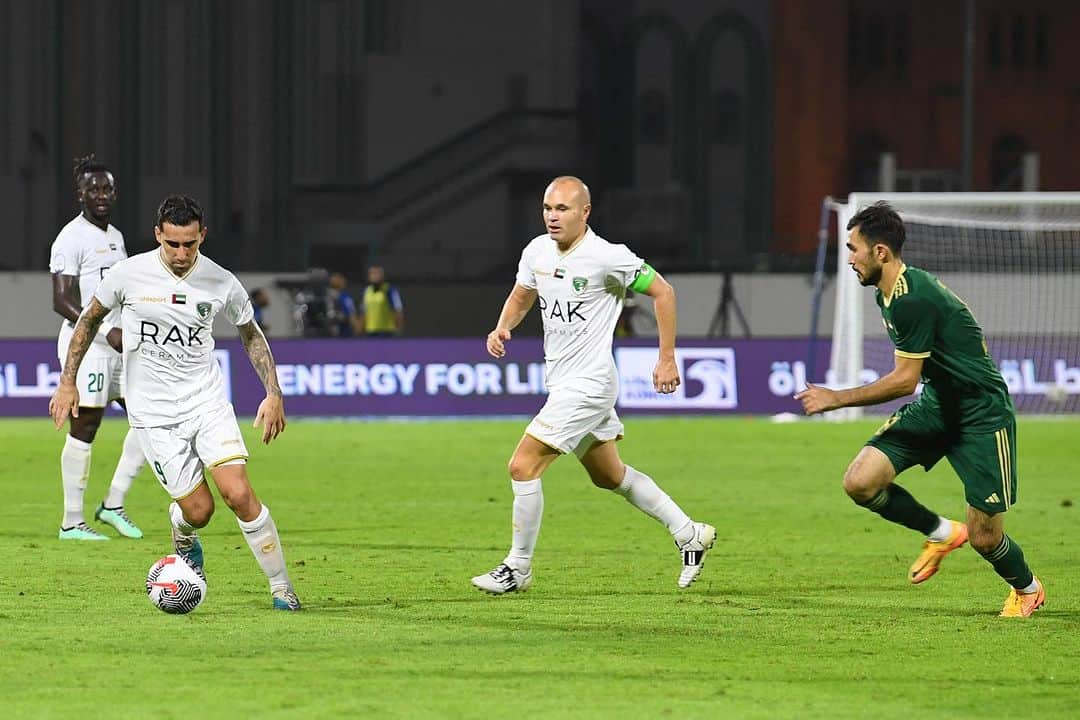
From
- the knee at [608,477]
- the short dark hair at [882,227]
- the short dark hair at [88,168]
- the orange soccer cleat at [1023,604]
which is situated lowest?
the orange soccer cleat at [1023,604]

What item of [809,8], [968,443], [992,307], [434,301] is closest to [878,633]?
[968,443]

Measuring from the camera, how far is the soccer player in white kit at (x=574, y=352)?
9.45 meters

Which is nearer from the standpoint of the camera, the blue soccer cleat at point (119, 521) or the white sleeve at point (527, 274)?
the white sleeve at point (527, 274)

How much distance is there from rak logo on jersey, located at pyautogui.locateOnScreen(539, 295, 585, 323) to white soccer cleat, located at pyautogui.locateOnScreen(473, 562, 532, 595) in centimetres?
126

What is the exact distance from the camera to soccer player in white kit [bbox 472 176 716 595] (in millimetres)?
9445

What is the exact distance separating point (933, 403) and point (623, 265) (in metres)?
1.72

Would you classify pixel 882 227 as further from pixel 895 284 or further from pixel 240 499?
pixel 240 499

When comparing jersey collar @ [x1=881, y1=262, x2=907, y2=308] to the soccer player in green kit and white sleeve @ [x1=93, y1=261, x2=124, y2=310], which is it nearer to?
the soccer player in green kit

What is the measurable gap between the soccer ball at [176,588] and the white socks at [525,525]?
5.57 feet

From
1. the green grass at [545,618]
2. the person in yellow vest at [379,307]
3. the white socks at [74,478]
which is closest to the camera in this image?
the green grass at [545,618]

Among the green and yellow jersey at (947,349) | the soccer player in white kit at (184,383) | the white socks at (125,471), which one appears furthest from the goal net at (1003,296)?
the soccer player in white kit at (184,383)

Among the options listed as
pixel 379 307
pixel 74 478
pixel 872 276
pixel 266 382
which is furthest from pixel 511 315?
pixel 379 307

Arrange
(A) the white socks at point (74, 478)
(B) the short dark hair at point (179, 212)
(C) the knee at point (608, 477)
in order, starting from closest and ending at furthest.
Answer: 1. (B) the short dark hair at point (179, 212)
2. (C) the knee at point (608, 477)
3. (A) the white socks at point (74, 478)

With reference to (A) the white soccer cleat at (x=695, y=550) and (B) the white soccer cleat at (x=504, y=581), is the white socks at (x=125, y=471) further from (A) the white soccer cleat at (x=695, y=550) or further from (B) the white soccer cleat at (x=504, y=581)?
(A) the white soccer cleat at (x=695, y=550)
